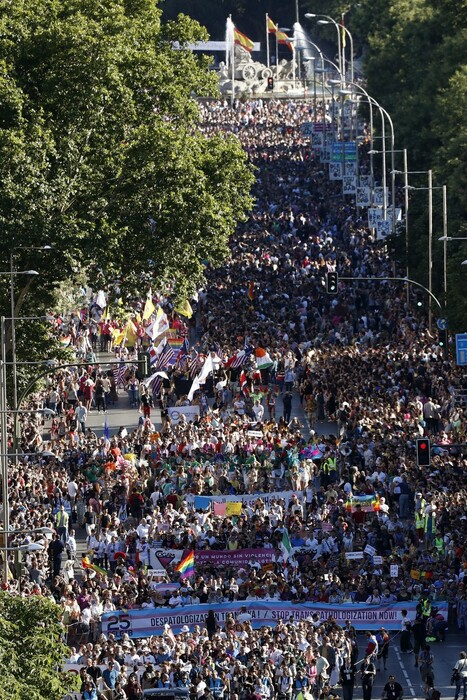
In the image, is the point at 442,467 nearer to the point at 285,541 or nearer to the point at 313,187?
the point at 285,541

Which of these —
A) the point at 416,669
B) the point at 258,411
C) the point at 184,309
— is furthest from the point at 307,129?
the point at 416,669

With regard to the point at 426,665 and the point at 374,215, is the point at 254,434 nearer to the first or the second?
the point at 426,665

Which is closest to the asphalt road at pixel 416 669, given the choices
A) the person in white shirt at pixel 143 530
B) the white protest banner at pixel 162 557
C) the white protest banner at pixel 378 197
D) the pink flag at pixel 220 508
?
the white protest banner at pixel 162 557

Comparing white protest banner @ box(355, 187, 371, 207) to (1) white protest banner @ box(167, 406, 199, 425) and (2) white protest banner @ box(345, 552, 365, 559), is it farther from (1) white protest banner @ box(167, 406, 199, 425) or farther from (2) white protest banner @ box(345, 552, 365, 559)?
(2) white protest banner @ box(345, 552, 365, 559)

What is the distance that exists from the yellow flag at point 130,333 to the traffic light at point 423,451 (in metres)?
18.6

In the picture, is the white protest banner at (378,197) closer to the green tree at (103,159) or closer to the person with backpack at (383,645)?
the green tree at (103,159)

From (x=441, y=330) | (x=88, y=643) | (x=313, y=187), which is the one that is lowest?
(x=88, y=643)

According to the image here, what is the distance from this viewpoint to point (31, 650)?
35812mm

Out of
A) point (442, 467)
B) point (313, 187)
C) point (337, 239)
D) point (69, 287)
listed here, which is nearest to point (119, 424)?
point (69, 287)

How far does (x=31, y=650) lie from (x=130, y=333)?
3419 cm

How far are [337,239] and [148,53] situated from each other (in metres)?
29.1

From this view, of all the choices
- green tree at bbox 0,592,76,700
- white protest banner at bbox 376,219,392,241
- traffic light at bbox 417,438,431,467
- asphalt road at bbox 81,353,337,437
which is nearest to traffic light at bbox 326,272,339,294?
asphalt road at bbox 81,353,337,437

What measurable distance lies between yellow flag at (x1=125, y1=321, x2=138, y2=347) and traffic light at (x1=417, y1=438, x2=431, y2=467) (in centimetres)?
1857

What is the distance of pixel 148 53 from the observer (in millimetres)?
63688
